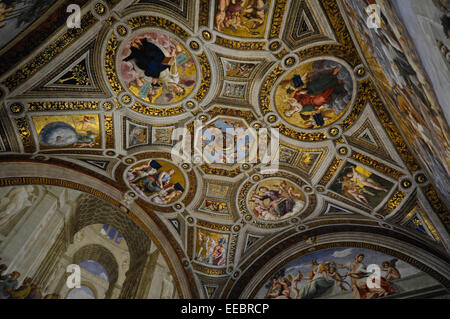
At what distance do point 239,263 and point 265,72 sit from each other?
805cm

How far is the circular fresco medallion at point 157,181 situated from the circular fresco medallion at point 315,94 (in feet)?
14.6

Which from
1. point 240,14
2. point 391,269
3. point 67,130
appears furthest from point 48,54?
point 391,269

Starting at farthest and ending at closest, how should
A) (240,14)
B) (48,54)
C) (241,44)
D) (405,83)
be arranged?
(241,44)
(240,14)
(48,54)
(405,83)

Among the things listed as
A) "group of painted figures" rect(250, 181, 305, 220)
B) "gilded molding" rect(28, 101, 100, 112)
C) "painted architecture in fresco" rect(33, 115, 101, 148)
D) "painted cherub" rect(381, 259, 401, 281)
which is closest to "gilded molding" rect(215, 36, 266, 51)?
"gilded molding" rect(28, 101, 100, 112)

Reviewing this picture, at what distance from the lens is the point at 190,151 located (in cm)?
1204

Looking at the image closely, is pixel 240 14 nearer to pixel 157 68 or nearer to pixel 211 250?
pixel 157 68

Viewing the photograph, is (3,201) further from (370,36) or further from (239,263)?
(370,36)

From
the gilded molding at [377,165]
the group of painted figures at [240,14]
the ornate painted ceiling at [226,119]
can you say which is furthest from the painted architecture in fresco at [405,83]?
the group of painted figures at [240,14]

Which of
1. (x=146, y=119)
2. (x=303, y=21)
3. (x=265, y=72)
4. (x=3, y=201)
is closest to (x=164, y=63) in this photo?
(x=146, y=119)

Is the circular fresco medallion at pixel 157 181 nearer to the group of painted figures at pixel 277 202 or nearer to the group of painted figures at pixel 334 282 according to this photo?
the group of painted figures at pixel 277 202

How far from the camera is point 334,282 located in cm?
1234

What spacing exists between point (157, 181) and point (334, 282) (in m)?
7.35

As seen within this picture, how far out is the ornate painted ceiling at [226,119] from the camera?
29.4 feet
